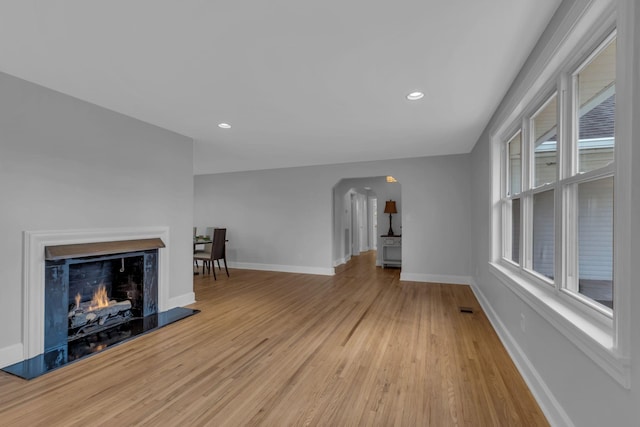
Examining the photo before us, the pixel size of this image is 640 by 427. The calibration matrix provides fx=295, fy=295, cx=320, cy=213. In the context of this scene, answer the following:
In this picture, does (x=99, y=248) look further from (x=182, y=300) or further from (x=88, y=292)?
(x=182, y=300)

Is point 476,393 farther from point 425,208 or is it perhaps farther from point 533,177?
point 425,208

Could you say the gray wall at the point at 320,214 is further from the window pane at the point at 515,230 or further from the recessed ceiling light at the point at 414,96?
the recessed ceiling light at the point at 414,96

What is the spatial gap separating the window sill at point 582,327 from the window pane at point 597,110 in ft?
2.55

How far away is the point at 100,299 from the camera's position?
3.28 metres

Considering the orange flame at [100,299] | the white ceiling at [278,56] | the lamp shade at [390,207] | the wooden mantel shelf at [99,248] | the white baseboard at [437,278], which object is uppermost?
the white ceiling at [278,56]

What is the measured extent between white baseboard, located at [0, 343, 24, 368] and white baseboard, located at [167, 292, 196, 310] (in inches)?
56.8

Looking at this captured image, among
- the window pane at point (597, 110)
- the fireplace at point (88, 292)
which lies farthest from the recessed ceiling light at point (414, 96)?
the fireplace at point (88, 292)

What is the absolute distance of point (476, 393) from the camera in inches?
79.9

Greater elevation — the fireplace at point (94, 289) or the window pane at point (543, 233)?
the window pane at point (543, 233)

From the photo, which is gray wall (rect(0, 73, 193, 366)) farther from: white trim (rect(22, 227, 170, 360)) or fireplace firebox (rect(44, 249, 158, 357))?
fireplace firebox (rect(44, 249, 158, 357))

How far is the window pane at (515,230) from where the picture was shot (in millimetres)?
2969

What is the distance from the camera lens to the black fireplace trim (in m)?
2.34

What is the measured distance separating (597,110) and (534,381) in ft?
5.69

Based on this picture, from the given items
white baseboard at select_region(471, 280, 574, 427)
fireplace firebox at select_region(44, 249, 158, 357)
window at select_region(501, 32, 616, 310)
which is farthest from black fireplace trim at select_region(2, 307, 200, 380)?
window at select_region(501, 32, 616, 310)
